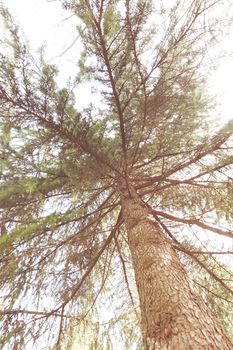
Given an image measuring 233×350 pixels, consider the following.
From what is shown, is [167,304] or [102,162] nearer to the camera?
[167,304]

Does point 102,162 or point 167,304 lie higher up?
point 102,162

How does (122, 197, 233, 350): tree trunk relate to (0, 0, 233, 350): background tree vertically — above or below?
below

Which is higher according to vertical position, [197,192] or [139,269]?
[197,192]

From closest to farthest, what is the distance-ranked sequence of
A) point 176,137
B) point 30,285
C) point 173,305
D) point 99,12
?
point 173,305
point 99,12
point 30,285
point 176,137

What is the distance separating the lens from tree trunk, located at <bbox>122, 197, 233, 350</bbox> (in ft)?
6.44

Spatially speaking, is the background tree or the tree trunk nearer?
the tree trunk

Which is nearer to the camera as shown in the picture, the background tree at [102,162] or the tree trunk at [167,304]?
the tree trunk at [167,304]

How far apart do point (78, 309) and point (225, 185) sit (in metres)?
2.97

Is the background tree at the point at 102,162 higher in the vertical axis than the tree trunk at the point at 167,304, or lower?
higher

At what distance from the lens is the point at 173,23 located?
13.4 ft

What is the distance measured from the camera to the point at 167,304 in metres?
2.37

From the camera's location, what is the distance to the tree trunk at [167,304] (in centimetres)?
196

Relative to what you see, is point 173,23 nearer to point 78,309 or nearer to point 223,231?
point 223,231

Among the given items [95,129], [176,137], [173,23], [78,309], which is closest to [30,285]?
[78,309]
